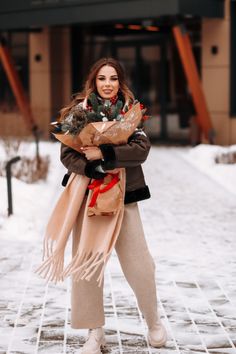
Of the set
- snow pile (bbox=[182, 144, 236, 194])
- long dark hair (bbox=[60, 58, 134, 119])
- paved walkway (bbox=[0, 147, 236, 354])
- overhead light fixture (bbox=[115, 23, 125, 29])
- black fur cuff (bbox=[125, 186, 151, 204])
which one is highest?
overhead light fixture (bbox=[115, 23, 125, 29])

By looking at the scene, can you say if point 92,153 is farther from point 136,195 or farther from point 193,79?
point 193,79

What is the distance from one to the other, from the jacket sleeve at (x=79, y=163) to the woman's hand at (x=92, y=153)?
29mm

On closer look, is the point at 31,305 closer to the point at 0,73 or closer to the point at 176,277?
the point at 176,277

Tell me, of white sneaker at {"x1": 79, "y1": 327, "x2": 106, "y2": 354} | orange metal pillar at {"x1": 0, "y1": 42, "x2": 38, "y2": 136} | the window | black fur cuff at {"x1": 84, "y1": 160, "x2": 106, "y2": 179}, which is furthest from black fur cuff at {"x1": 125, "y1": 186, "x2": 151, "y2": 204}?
the window

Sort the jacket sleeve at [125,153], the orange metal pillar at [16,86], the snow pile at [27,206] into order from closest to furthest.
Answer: the jacket sleeve at [125,153] < the snow pile at [27,206] < the orange metal pillar at [16,86]

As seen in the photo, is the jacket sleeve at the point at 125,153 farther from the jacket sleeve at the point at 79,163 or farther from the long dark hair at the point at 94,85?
the long dark hair at the point at 94,85

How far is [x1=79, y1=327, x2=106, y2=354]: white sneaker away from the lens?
495cm

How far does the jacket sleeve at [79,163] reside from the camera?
4.74 metres

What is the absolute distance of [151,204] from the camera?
1152cm

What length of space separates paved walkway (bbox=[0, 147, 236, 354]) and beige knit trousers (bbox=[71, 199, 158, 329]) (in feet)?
1.06

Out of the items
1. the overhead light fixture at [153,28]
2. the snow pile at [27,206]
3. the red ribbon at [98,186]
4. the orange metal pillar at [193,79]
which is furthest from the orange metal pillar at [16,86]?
the red ribbon at [98,186]

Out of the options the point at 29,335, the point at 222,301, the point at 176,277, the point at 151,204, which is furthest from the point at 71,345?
the point at 151,204

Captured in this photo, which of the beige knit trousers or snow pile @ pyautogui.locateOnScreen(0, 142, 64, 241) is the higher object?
the beige knit trousers

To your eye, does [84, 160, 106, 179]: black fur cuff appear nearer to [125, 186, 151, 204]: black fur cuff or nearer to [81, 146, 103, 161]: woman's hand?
[81, 146, 103, 161]: woman's hand
